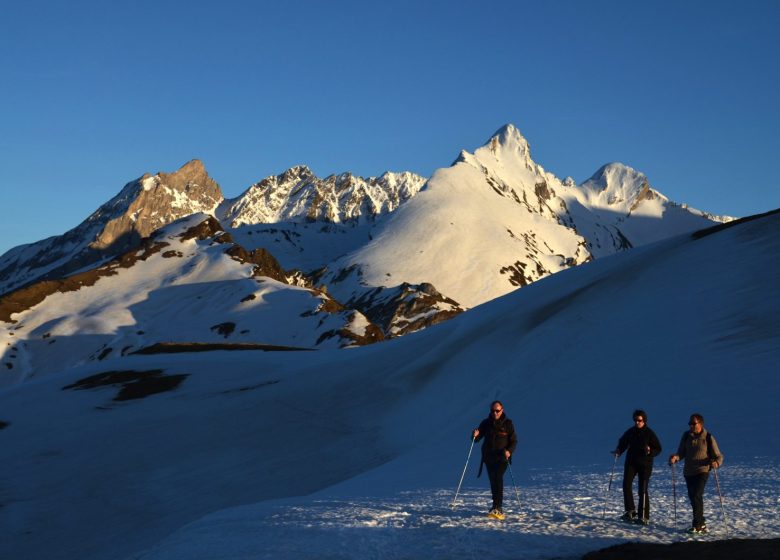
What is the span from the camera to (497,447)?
17.8 m

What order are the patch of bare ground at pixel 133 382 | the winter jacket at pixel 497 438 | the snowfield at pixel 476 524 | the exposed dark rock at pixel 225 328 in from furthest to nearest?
1. the exposed dark rock at pixel 225 328
2. the patch of bare ground at pixel 133 382
3. the winter jacket at pixel 497 438
4. the snowfield at pixel 476 524

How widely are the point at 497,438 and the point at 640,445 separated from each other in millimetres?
3193

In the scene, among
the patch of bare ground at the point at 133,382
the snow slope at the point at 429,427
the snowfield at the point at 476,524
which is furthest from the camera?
the patch of bare ground at the point at 133,382

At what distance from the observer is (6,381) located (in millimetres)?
130250

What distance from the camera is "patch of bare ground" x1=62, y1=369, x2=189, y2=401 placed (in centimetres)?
6269

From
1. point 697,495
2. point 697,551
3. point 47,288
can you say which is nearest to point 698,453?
point 697,495

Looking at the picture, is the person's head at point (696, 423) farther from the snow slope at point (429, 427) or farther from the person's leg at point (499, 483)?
the person's leg at point (499, 483)

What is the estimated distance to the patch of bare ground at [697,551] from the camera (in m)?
13.1

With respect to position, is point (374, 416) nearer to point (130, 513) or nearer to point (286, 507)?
point (130, 513)

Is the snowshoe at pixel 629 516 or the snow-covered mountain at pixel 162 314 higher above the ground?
the snow-covered mountain at pixel 162 314

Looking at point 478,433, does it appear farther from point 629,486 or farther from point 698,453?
point 698,453

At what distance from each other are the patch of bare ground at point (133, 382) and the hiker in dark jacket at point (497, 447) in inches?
1916

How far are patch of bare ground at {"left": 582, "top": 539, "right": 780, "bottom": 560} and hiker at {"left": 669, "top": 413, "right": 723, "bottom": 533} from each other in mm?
1019

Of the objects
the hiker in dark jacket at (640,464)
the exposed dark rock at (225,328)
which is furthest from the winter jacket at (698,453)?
the exposed dark rock at (225,328)
